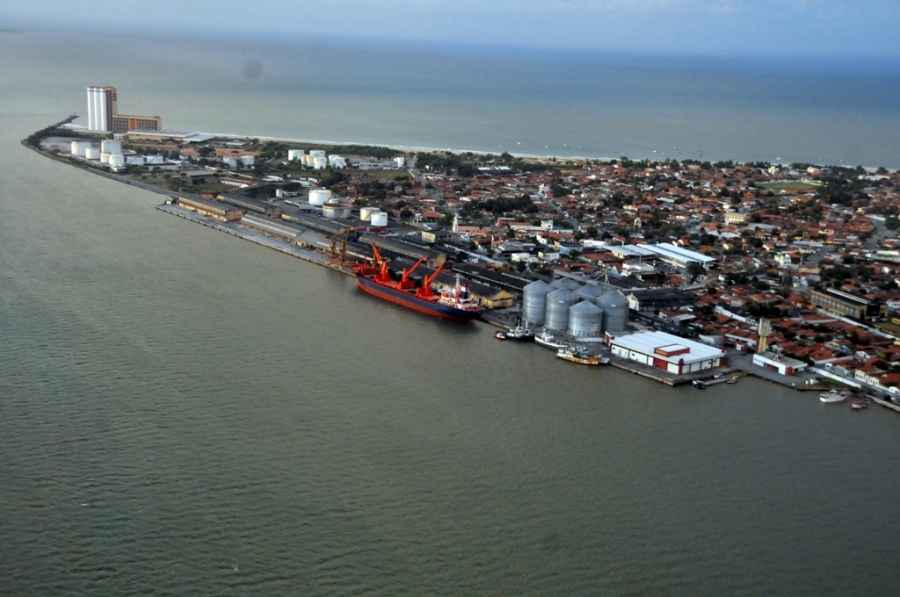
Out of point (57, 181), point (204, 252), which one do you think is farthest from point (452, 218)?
point (57, 181)

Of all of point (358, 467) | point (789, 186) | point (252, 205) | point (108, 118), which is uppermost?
point (108, 118)

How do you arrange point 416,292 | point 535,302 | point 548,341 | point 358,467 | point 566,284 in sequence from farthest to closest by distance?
point 416,292 < point 566,284 < point 535,302 < point 548,341 < point 358,467

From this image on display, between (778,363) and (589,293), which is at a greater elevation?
(589,293)

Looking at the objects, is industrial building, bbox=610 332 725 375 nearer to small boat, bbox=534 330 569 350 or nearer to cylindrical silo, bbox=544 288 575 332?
small boat, bbox=534 330 569 350

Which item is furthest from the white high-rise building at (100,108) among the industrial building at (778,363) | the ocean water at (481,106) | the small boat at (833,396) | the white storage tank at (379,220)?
the small boat at (833,396)

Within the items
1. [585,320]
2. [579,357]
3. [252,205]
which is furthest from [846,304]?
[252,205]

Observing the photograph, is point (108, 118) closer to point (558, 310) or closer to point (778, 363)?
point (558, 310)
